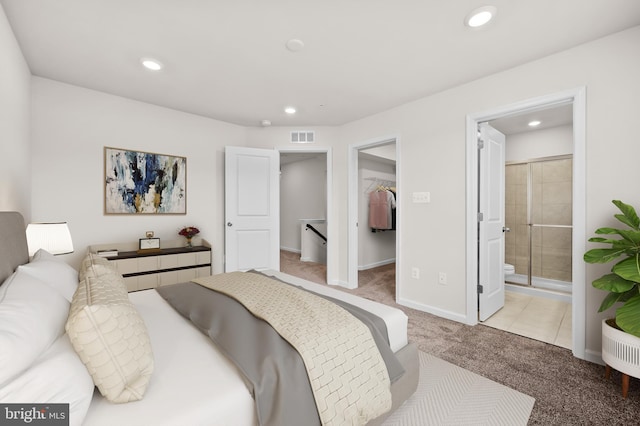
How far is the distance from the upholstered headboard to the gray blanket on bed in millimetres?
774

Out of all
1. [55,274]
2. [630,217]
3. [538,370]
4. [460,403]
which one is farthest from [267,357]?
[630,217]

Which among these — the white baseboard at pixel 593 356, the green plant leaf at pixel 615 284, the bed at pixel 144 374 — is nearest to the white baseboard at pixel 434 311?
the white baseboard at pixel 593 356

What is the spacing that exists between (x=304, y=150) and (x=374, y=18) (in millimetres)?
2480

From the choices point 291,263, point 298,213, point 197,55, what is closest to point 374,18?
point 197,55

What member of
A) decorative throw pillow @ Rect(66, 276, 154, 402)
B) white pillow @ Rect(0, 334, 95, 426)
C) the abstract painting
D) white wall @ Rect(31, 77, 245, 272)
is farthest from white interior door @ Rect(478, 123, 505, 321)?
the abstract painting

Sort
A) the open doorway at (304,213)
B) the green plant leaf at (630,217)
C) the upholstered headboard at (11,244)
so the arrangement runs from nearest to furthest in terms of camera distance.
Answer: the upholstered headboard at (11,244) → the green plant leaf at (630,217) → the open doorway at (304,213)

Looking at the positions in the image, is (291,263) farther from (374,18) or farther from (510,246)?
(374,18)

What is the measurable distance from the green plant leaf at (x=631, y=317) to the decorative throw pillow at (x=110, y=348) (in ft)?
8.07

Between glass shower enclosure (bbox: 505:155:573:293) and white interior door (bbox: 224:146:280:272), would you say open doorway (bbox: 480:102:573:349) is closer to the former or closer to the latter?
glass shower enclosure (bbox: 505:155:573:293)

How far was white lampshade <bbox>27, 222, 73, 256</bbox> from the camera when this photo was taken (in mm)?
1867

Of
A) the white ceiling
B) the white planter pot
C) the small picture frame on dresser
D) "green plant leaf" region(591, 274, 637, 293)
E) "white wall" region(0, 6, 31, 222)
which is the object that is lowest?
the white planter pot

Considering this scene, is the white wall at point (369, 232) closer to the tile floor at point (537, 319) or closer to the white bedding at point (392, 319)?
the tile floor at point (537, 319)

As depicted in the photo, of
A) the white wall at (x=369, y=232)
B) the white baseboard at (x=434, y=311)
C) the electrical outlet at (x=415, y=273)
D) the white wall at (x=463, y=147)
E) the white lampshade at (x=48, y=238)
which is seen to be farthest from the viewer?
the white wall at (x=369, y=232)

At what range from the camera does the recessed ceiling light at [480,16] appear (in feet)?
5.79
